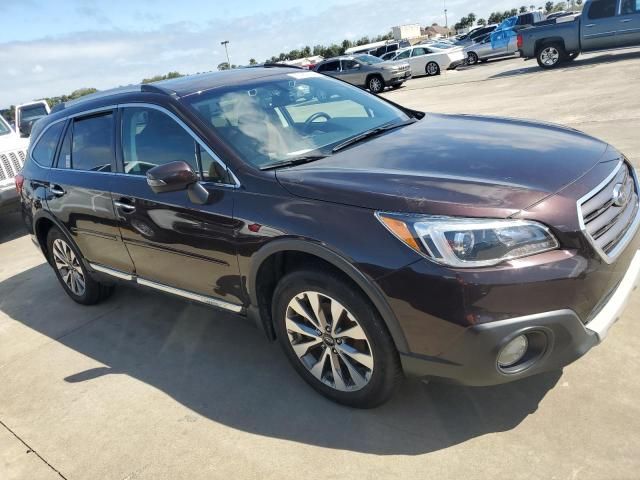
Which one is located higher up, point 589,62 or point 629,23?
point 629,23

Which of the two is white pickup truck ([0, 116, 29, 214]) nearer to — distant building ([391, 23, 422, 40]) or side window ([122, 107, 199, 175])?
side window ([122, 107, 199, 175])

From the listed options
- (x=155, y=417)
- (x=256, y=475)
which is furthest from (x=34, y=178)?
(x=256, y=475)

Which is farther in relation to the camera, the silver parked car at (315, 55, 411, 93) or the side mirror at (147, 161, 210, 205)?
the silver parked car at (315, 55, 411, 93)

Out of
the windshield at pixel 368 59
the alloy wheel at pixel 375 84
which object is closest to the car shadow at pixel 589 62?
the alloy wheel at pixel 375 84

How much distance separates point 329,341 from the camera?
2.88m

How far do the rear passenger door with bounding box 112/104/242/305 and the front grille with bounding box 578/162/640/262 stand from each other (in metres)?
1.77

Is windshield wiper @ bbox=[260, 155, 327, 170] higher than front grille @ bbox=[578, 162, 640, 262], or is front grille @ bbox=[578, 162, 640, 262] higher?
windshield wiper @ bbox=[260, 155, 327, 170]

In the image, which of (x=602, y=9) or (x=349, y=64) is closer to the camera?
(x=602, y=9)

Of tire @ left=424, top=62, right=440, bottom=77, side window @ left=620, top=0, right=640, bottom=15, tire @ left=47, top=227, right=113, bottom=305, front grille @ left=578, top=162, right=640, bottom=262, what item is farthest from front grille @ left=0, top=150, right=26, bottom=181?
tire @ left=424, top=62, right=440, bottom=77

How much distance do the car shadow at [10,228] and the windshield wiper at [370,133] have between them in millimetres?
6510

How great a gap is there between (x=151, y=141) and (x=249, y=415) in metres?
1.86

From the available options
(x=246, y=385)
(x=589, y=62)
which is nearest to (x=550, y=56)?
(x=589, y=62)

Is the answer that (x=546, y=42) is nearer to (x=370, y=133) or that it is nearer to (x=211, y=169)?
(x=370, y=133)

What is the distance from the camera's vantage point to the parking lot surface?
2.54m
